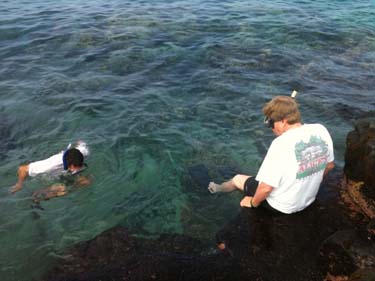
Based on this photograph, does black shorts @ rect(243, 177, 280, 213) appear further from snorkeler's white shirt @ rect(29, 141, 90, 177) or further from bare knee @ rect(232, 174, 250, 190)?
snorkeler's white shirt @ rect(29, 141, 90, 177)

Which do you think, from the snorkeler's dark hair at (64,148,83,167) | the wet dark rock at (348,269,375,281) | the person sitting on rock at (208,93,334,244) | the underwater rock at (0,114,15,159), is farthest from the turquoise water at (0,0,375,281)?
the wet dark rock at (348,269,375,281)

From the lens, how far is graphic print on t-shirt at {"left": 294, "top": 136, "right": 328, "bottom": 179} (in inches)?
209

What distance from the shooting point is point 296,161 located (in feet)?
17.4

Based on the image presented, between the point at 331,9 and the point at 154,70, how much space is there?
12176mm

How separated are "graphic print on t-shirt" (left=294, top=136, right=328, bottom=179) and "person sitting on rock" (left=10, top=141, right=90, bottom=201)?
4117mm

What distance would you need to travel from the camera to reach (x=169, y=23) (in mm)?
18016

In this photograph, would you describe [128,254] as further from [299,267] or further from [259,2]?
[259,2]

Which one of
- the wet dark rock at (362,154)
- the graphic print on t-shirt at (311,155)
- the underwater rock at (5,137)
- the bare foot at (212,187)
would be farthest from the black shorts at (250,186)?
the underwater rock at (5,137)

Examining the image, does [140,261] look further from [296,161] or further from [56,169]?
[56,169]

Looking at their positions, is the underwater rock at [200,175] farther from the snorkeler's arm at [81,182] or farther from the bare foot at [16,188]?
the bare foot at [16,188]

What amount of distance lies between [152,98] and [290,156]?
677 cm

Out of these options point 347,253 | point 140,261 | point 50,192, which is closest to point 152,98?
point 50,192

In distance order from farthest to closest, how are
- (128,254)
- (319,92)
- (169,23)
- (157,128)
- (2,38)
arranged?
(169,23)
(2,38)
(319,92)
(157,128)
(128,254)

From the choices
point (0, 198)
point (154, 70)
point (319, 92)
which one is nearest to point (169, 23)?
point (154, 70)
